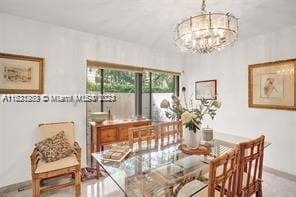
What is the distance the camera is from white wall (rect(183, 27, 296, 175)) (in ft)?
9.59

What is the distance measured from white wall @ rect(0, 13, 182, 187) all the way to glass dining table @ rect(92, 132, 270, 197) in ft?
4.47

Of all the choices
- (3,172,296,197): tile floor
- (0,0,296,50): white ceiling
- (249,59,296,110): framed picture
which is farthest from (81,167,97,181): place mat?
(249,59,296,110): framed picture

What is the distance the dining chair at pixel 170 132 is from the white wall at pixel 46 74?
1.46m

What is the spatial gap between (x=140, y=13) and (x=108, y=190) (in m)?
2.55

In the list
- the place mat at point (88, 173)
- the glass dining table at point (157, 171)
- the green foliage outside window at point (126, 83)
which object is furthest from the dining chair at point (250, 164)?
the green foliage outside window at point (126, 83)

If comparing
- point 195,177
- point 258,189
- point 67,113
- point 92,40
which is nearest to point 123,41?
point 92,40

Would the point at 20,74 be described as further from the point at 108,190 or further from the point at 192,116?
the point at 192,116

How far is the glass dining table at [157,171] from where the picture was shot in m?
1.56

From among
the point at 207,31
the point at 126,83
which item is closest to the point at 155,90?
the point at 126,83

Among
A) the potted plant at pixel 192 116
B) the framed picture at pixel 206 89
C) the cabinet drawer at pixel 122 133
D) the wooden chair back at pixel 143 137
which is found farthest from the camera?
the framed picture at pixel 206 89

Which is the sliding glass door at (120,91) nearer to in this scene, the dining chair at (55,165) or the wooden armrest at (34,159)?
the dining chair at (55,165)

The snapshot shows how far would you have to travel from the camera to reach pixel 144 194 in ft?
4.92

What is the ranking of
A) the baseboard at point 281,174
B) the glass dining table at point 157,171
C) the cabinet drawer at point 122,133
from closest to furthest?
the glass dining table at point 157,171
the baseboard at point 281,174
the cabinet drawer at point 122,133

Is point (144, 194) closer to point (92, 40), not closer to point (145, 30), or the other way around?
point (145, 30)
